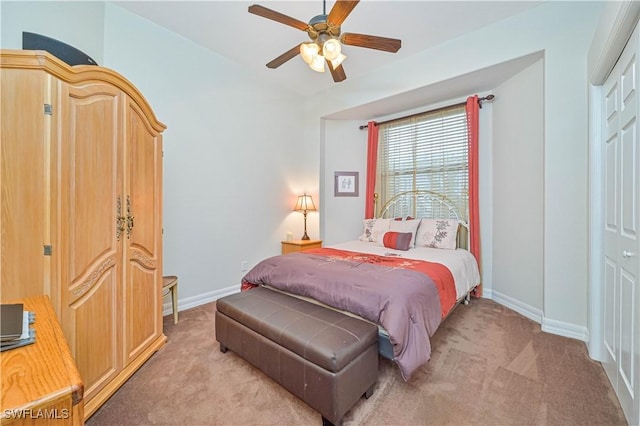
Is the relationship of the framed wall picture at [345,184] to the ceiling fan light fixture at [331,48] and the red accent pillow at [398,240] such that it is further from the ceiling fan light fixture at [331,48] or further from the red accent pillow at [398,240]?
the ceiling fan light fixture at [331,48]

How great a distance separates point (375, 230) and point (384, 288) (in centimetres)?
198

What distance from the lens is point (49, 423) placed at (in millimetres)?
694

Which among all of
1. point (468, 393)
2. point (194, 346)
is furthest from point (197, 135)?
point (468, 393)

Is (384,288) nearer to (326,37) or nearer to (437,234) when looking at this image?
(437,234)

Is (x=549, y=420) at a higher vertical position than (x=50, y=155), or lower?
lower

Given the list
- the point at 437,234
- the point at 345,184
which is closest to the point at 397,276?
the point at 437,234

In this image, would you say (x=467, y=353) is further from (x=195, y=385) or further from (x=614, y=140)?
(x=195, y=385)

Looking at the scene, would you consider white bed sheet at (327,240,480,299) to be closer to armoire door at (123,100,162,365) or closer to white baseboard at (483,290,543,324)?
white baseboard at (483,290,543,324)

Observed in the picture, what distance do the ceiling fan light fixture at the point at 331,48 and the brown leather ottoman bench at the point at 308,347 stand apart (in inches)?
80.3

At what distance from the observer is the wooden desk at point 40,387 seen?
A: 2.15 feet

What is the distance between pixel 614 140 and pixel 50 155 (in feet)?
11.2

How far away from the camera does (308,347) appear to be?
1526mm

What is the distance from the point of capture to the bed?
1732 mm

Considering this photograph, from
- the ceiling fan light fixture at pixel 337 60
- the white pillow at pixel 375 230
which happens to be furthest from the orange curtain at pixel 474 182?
the ceiling fan light fixture at pixel 337 60
